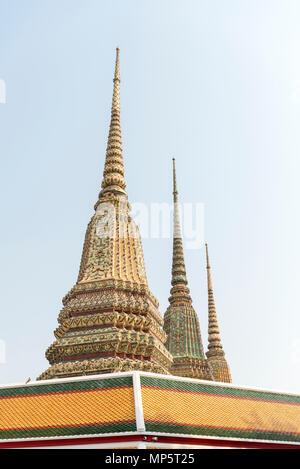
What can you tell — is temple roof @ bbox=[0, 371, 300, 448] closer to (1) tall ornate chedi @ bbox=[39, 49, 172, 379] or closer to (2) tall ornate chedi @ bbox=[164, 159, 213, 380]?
(1) tall ornate chedi @ bbox=[39, 49, 172, 379]

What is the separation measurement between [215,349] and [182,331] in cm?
778

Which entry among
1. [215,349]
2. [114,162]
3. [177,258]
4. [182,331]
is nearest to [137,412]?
[114,162]

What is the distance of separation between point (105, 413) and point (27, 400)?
2.26 meters

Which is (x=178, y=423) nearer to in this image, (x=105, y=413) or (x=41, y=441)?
(x=105, y=413)

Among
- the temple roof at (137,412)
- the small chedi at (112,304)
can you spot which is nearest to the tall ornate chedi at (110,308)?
the small chedi at (112,304)

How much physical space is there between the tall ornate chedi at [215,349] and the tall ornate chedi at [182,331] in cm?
509

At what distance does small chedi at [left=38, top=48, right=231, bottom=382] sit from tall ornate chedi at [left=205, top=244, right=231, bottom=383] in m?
14.6

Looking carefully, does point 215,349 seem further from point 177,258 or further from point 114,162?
point 114,162

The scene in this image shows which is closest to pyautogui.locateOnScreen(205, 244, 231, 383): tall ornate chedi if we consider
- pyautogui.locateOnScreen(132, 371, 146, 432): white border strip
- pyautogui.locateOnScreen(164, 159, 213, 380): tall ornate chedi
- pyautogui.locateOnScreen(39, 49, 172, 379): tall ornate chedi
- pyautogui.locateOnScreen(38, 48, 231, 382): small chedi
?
pyautogui.locateOnScreen(164, 159, 213, 380): tall ornate chedi

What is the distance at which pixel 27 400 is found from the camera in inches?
442

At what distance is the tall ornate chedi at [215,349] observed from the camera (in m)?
31.0

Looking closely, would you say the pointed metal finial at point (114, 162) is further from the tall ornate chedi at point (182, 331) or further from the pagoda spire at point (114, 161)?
the tall ornate chedi at point (182, 331)
